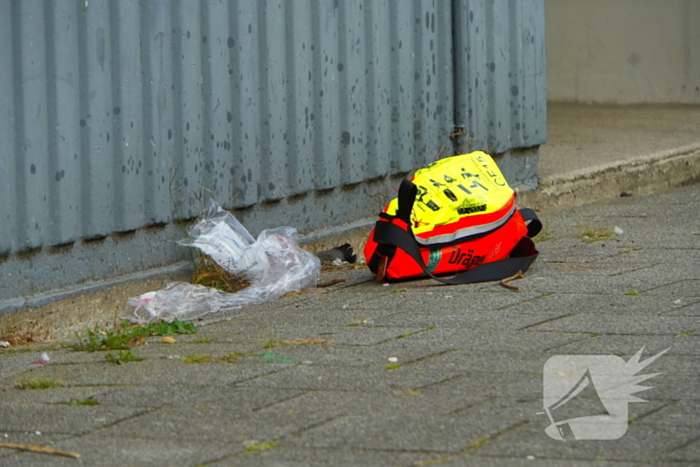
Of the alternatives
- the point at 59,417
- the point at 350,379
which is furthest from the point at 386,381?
the point at 59,417

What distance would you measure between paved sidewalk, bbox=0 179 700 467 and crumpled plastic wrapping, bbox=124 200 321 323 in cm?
14

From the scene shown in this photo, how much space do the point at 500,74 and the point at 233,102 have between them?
6.67 ft

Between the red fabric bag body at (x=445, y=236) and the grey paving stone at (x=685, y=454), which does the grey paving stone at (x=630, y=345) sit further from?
the red fabric bag body at (x=445, y=236)

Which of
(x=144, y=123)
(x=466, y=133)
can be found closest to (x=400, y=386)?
(x=144, y=123)

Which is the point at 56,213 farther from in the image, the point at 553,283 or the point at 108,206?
the point at 553,283

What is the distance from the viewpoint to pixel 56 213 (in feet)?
12.6

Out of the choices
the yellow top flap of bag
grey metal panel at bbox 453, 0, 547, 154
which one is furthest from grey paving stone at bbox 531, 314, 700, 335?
grey metal panel at bbox 453, 0, 547, 154

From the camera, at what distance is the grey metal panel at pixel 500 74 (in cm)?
571

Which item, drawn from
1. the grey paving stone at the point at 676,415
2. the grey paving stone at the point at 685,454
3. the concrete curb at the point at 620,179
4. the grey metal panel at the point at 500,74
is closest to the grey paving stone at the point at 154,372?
the grey paving stone at the point at 676,415

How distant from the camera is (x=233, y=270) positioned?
441cm

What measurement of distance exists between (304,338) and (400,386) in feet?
2.32

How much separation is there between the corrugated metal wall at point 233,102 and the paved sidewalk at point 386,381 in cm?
59

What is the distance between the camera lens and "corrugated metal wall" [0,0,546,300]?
3.77 meters

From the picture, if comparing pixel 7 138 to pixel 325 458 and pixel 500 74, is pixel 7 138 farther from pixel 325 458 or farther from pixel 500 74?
pixel 500 74
